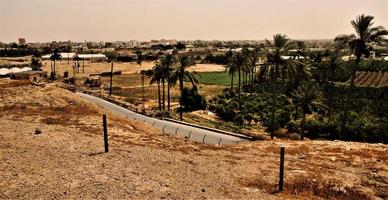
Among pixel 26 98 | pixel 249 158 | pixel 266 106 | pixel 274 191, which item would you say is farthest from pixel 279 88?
pixel 274 191

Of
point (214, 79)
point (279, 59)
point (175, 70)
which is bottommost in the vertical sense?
point (214, 79)

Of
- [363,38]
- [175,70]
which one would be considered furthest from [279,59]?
[175,70]

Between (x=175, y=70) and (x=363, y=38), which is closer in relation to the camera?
(x=363, y=38)

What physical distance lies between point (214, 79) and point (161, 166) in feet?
332

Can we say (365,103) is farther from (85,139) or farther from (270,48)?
(85,139)

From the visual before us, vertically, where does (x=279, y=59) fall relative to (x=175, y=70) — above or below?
above

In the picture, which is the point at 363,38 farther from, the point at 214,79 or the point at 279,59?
the point at 214,79

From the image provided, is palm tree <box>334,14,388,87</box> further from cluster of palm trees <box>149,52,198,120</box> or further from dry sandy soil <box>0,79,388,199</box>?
cluster of palm trees <box>149,52,198,120</box>

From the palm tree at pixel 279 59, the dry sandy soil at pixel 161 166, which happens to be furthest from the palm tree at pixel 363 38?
the dry sandy soil at pixel 161 166

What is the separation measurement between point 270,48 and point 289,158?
13993 mm

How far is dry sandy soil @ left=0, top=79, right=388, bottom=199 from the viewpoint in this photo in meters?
16.1

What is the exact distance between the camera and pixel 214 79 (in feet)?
394

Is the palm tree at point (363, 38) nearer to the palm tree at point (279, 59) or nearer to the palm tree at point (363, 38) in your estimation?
the palm tree at point (363, 38)

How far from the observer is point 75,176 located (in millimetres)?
16953
